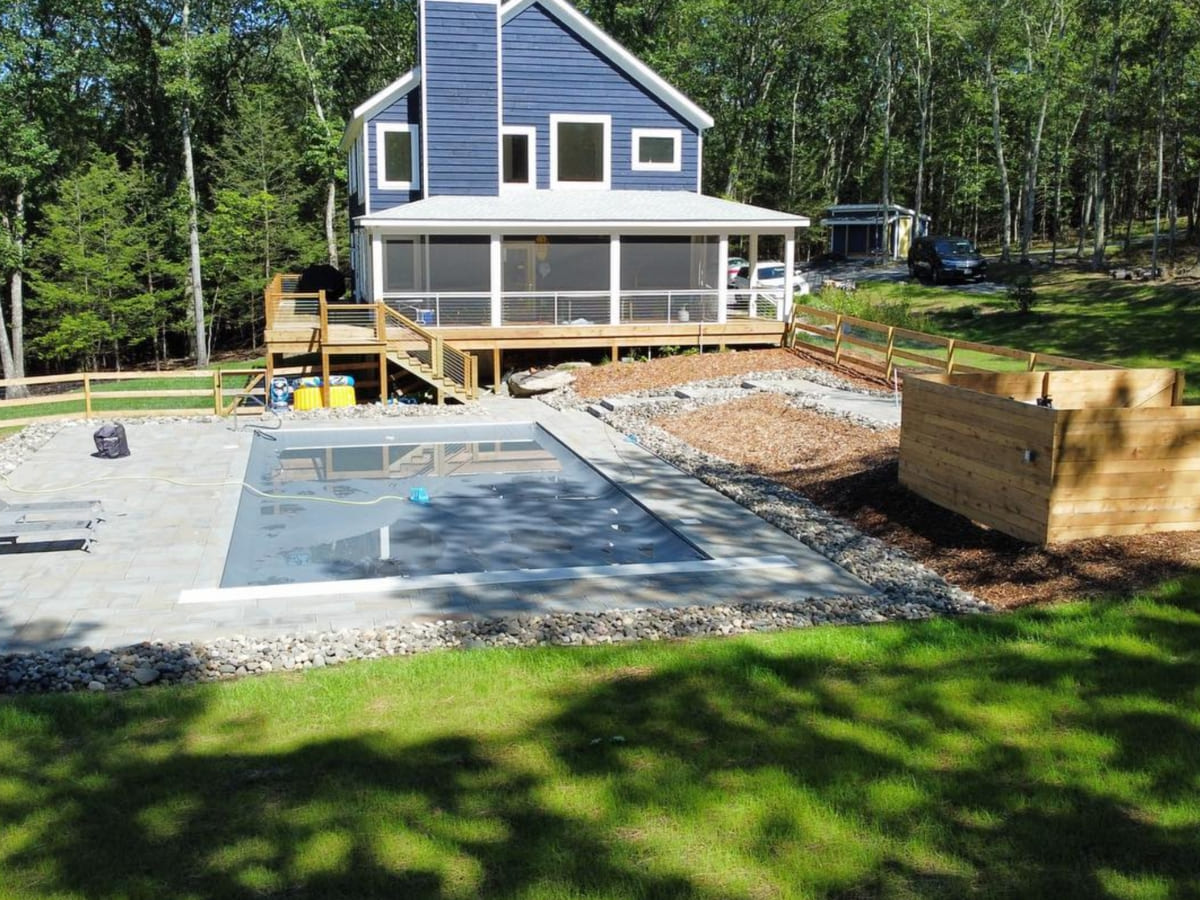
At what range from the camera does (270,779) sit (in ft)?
19.0

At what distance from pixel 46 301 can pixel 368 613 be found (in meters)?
31.8

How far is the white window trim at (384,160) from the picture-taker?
27.6 meters

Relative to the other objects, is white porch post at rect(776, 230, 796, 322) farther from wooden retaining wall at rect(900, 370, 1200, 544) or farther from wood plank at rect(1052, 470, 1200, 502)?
wood plank at rect(1052, 470, 1200, 502)

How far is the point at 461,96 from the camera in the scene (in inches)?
1061

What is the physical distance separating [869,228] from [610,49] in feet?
97.2

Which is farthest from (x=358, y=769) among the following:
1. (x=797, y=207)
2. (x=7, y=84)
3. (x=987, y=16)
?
(x=797, y=207)

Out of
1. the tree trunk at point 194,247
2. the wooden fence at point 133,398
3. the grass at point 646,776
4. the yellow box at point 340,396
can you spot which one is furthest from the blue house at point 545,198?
the grass at point 646,776

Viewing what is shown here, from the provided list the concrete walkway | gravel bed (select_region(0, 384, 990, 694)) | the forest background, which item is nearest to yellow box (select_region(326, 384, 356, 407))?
the concrete walkway

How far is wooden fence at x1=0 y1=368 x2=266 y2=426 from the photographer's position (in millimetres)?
20531

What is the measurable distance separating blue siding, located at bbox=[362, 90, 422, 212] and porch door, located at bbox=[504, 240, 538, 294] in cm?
276

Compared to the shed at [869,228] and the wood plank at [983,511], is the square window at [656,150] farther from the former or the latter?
the shed at [869,228]

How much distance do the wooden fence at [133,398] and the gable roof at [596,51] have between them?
24.6ft

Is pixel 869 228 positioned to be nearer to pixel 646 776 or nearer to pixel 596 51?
pixel 596 51

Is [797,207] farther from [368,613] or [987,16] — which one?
[368,613]
